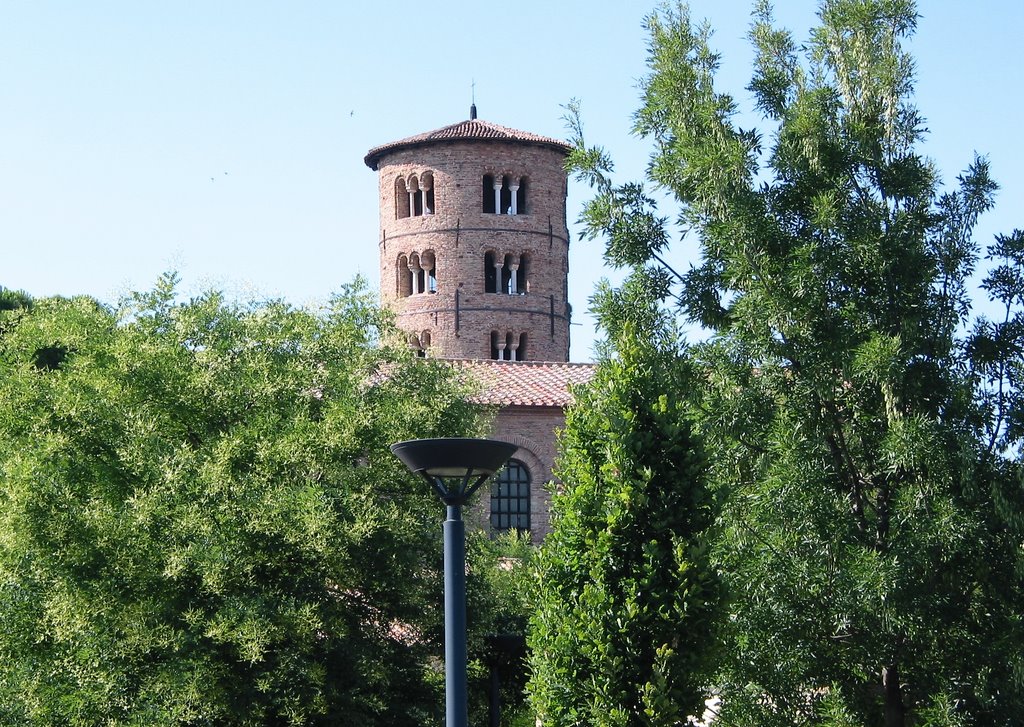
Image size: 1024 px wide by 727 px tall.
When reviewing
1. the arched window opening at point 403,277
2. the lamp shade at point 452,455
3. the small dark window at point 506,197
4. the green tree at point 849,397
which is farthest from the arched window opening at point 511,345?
the lamp shade at point 452,455

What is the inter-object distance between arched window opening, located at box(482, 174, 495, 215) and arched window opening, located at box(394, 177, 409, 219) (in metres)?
2.84

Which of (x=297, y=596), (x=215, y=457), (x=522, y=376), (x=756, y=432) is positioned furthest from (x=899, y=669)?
(x=522, y=376)

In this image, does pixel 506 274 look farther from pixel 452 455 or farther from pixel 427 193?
pixel 452 455

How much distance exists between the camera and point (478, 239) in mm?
54094

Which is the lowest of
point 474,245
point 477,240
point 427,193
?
point 474,245

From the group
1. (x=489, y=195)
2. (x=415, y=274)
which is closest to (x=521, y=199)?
(x=489, y=195)

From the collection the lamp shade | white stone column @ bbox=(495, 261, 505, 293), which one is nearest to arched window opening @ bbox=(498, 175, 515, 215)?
white stone column @ bbox=(495, 261, 505, 293)

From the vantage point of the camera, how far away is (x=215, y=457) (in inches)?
732

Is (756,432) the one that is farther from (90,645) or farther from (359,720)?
(90,645)

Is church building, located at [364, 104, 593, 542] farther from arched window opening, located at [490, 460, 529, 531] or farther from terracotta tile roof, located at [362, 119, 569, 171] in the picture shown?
arched window opening, located at [490, 460, 529, 531]

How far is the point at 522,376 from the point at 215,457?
20.9 meters

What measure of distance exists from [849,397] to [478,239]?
3913cm

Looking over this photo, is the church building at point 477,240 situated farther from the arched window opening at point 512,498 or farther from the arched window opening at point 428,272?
the arched window opening at point 512,498

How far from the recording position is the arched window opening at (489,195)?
178 feet
